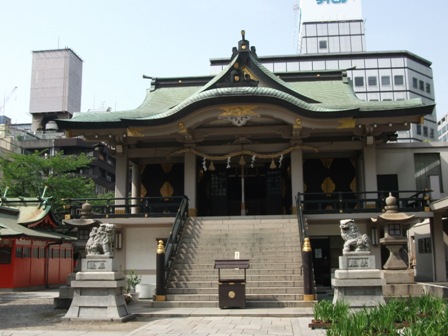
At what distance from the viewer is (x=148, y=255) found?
2217 cm

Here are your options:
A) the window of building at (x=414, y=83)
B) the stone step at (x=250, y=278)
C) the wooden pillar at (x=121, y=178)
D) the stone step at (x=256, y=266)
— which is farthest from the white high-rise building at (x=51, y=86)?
→ the stone step at (x=250, y=278)

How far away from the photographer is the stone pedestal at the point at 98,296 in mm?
13875

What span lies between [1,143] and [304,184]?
159 feet

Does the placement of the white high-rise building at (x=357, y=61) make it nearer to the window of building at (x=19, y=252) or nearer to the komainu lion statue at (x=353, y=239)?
the window of building at (x=19, y=252)

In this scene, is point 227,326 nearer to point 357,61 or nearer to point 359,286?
point 359,286

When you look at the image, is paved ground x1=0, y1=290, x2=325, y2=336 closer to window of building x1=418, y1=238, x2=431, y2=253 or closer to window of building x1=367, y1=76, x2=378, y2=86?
window of building x1=418, y1=238, x2=431, y2=253

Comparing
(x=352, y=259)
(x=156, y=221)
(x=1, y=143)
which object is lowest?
(x=352, y=259)

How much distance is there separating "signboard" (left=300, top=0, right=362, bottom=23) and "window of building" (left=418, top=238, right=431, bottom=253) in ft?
192

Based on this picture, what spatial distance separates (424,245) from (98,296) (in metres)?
19.4

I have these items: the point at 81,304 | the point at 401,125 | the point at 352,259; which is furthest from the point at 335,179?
the point at 81,304

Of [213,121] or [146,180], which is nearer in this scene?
[213,121]

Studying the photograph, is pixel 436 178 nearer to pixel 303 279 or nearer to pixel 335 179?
pixel 335 179

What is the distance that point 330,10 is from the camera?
264 feet

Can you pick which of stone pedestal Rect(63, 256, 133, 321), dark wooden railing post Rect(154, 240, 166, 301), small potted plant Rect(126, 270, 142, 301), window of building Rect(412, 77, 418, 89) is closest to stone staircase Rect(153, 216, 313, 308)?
dark wooden railing post Rect(154, 240, 166, 301)
